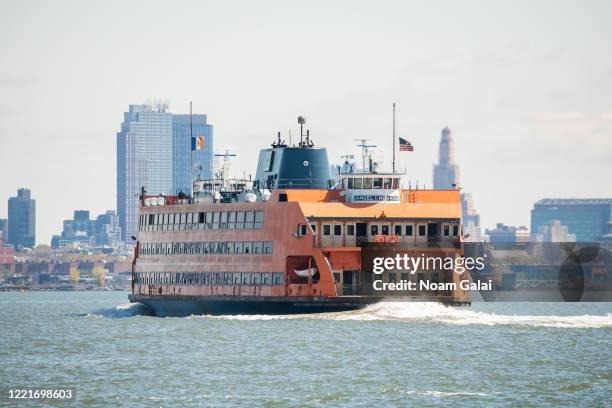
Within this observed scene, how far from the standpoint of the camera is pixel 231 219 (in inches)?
3162

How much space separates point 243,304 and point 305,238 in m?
6.46

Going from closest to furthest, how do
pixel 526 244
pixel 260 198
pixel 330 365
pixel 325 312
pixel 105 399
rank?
1. pixel 105 399
2. pixel 330 365
3. pixel 325 312
4. pixel 260 198
5. pixel 526 244

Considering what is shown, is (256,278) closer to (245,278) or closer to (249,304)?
(245,278)

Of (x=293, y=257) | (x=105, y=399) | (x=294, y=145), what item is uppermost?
(x=294, y=145)

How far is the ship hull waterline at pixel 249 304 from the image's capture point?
244 ft

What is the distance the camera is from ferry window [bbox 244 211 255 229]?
78.5 metres

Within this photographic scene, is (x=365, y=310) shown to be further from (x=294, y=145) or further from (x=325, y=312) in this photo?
(x=294, y=145)

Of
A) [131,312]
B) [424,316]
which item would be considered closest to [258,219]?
A: [424,316]

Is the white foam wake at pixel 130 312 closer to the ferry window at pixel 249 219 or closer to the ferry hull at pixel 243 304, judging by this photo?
the ferry hull at pixel 243 304

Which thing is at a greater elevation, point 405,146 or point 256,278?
point 405,146

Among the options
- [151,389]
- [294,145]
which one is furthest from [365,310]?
[151,389]

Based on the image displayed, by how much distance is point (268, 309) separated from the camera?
77.6 meters

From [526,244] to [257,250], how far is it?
144ft

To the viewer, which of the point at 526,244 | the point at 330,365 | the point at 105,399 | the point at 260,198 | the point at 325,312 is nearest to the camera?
the point at 105,399
